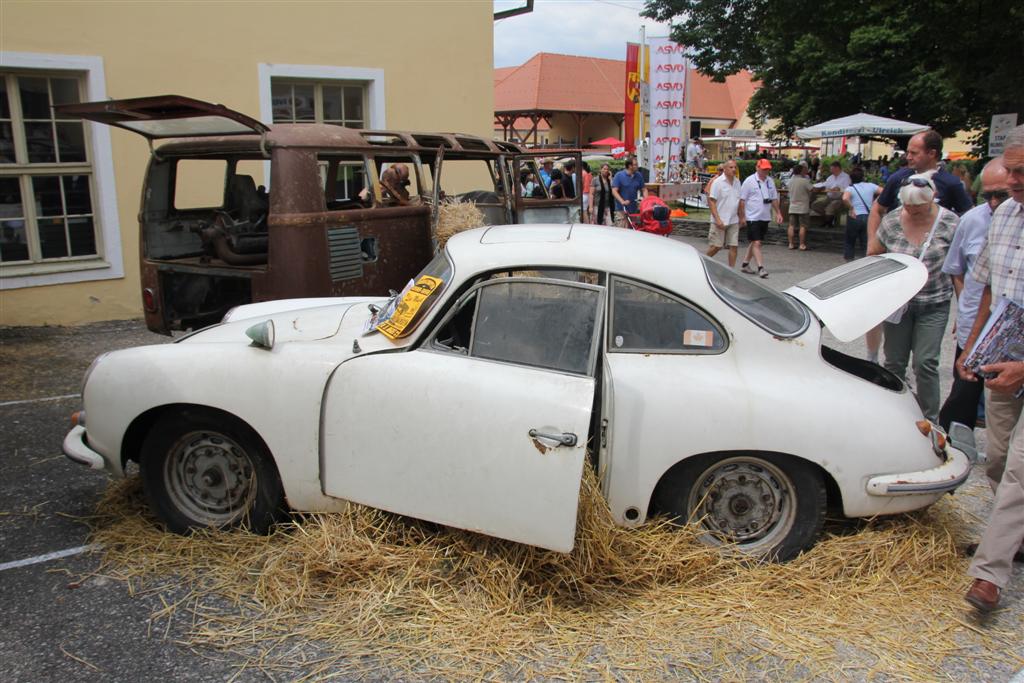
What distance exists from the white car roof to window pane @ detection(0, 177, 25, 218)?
6.84 meters

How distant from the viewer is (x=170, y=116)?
19.7ft

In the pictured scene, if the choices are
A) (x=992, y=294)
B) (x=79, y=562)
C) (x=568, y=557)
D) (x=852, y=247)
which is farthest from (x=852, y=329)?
(x=852, y=247)

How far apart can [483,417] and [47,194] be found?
24.8 feet

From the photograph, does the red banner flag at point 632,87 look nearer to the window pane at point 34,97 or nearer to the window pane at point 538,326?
the window pane at point 34,97

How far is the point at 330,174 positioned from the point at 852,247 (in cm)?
930

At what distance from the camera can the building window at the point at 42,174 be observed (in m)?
8.49

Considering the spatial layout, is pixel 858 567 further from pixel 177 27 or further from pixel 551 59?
pixel 551 59

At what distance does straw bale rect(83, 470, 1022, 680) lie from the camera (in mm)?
3074

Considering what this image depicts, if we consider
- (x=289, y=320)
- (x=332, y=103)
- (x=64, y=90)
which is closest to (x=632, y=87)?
(x=332, y=103)

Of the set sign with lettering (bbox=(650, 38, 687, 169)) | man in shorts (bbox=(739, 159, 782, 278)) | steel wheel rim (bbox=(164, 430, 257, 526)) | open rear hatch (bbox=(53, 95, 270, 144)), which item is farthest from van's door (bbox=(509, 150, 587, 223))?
sign with lettering (bbox=(650, 38, 687, 169))

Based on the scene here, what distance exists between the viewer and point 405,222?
680 centimetres

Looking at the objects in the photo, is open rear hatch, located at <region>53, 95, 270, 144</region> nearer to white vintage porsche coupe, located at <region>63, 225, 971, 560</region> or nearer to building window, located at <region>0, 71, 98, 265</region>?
white vintage porsche coupe, located at <region>63, 225, 971, 560</region>

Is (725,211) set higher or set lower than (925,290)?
higher

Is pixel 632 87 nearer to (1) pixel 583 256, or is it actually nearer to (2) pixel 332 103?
(2) pixel 332 103
